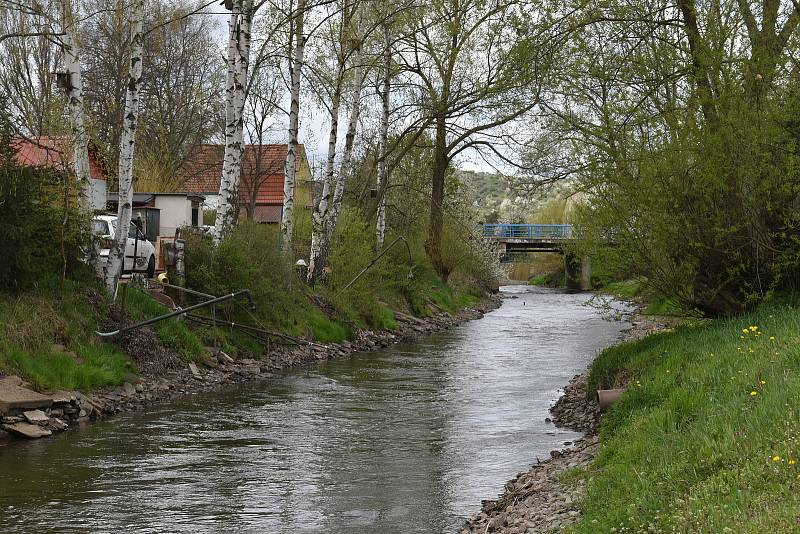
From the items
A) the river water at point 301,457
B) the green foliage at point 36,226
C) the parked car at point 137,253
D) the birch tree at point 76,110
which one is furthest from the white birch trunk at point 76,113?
the parked car at point 137,253

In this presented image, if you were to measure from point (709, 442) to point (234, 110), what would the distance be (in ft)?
56.0

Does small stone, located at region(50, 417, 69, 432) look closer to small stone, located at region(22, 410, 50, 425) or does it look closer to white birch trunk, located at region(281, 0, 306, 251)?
small stone, located at region(22, 410, 50, 425)

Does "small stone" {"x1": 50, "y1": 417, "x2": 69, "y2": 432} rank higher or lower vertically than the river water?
higher

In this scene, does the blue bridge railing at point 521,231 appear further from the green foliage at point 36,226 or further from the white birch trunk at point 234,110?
the green foliage at point 36,226

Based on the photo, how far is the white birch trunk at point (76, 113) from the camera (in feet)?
62.4

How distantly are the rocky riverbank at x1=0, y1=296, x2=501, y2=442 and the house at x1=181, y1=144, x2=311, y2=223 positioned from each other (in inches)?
1065

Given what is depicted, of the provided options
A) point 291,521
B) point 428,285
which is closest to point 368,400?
point 291,521

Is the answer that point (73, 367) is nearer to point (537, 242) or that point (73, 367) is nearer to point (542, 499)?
point (542, 499)

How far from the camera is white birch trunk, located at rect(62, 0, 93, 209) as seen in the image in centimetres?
1902

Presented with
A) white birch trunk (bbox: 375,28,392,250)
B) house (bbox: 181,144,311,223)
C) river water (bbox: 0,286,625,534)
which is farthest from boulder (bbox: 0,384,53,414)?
house (bbox: 181,144,311,223)

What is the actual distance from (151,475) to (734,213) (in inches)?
368

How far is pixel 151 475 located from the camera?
11945 mm

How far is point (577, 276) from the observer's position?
81875mm

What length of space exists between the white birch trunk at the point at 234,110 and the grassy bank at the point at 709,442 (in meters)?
12.5
